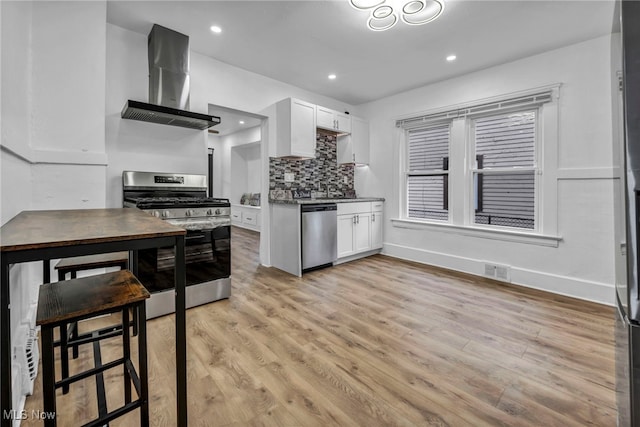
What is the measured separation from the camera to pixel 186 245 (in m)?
2.48

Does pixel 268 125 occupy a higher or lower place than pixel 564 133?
higher

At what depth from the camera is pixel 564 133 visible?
9.96 feet

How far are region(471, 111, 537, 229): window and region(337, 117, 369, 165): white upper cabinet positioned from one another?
5.53 feet

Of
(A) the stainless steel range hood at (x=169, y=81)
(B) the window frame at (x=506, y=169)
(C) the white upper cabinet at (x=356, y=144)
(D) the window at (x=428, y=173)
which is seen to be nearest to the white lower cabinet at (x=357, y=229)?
(D) the window at (x=428, y=173)

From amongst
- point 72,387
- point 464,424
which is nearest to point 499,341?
point 464,424

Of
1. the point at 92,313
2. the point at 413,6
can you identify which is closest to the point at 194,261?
the point at 92,313

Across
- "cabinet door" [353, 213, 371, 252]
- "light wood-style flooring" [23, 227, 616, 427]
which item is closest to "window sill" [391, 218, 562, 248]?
"cabinet door" [353, 213, 371, 252]

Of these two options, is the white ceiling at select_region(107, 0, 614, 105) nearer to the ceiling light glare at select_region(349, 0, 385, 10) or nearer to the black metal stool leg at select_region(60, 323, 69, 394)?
the ceiling light glare at select_region(349, 0, 385, 10)

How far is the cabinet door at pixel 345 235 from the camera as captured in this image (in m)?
4.12

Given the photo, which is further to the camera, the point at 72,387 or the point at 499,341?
the point at 499,341

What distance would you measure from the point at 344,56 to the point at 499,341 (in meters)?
3.19

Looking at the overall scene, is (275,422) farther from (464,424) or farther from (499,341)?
(499,341)

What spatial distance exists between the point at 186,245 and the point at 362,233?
266 centimetres

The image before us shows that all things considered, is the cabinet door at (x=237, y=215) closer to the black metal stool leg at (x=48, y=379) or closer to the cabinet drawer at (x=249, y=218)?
the cabinet drawer at (x=249, y=218)
